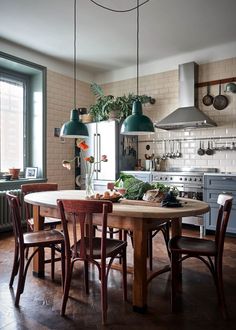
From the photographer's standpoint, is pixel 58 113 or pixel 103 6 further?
pixel 58 113

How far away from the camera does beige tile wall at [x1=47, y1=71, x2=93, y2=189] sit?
5359 millimetres

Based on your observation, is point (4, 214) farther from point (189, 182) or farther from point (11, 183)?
point (189, 182)

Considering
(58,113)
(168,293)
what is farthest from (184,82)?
(168,293)

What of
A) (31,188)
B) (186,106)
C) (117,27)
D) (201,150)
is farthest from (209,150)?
(31,188)

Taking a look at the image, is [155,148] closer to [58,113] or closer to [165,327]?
[58,113]

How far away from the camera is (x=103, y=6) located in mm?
3521

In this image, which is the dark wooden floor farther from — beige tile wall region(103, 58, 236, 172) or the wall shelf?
the wall shelf

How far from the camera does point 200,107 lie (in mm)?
5109

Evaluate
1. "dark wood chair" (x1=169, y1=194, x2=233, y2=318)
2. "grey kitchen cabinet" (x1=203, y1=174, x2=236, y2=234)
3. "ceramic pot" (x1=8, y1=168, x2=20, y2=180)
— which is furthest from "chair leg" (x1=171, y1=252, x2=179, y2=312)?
"ceramic pot" (x1=8, y1=168, x2=20, y2=180)

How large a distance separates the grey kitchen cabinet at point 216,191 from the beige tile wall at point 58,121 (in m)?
2.72

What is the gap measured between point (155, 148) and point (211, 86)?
151cm

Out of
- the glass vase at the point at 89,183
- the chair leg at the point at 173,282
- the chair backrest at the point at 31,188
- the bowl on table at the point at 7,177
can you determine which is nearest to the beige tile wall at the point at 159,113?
the bowl on table at the point at 7,177

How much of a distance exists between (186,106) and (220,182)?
1.52 metres

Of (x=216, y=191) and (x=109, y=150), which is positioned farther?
(x=109, y=150)
